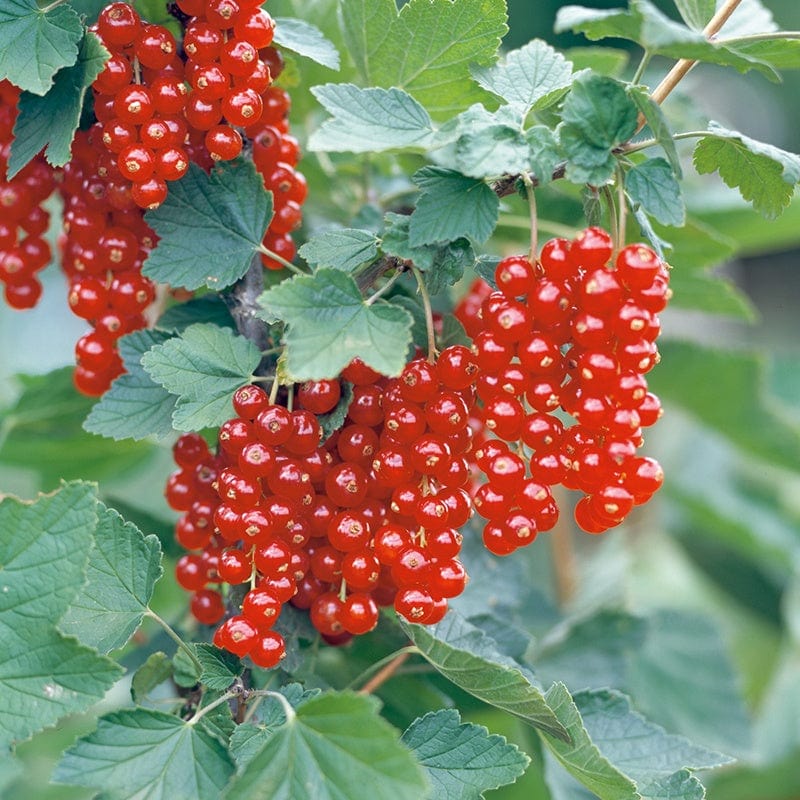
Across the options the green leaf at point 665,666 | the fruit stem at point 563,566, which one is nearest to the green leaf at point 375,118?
the green leaf at point 665,666

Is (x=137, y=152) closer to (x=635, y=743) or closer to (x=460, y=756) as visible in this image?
(x=460, y=756)

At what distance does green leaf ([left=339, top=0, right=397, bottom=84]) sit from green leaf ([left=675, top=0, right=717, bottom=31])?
0.22m

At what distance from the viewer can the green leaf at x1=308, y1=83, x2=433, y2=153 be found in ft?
2.03

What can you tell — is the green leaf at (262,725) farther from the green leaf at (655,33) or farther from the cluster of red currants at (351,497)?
the green leaf at (655,33)

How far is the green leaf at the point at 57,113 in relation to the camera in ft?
2.11

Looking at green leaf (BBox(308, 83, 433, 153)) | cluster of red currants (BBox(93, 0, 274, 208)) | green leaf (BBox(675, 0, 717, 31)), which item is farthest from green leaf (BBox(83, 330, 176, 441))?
green leaf (BBox(675, 0, 717, 31))

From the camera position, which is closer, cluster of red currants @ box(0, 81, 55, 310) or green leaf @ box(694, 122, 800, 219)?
green leaf @ box(694, 122, 800, 219)

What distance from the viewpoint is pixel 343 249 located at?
648 mm

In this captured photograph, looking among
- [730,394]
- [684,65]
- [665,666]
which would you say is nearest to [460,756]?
[684,65]

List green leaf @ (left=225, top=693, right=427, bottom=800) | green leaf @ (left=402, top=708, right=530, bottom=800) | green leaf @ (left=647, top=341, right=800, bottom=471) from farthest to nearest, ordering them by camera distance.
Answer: green leaf @ (left=647, top=341, right=800, bottom=471), green leaf @ (left=402, top=708, right=530, bottom=800), green leaf @ (left=225, top=693, right=427, bottom=800)

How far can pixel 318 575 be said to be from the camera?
26.6 inches

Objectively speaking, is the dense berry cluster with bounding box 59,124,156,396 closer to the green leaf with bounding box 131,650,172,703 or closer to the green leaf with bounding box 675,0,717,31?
the green leaf with bounding box 131,650,172,703

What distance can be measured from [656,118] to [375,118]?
0.19 metres

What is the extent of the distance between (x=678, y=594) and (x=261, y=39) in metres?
1.29
